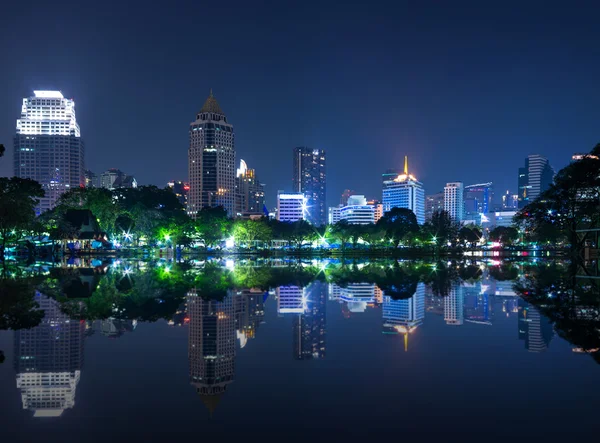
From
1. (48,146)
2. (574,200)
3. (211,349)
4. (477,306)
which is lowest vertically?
(477,306)

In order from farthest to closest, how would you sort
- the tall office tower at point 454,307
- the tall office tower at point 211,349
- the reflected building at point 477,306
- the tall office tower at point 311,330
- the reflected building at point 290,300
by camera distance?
the reflected building at point 290,300 → the reflected building at point 477,306 → the tall office tower at point 454,307 → the tall office tower at point 311,330 → the tall office tower at point 211,349

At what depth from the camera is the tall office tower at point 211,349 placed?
666 cm

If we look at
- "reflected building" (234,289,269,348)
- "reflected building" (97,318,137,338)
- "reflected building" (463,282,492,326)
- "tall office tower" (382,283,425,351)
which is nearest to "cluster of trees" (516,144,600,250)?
"reflected building" (463,282,492,326)

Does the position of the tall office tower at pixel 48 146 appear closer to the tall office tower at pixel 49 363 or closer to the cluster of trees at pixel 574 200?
the cluster of trees at pixel 574 200

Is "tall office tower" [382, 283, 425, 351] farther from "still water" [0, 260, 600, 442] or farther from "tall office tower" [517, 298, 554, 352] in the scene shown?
"tall office tower" [517, 298, 554, 352]

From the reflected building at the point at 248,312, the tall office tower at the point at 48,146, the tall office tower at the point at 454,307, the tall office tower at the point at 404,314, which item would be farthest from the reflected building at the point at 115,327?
the tall office tower at the point at 48,146

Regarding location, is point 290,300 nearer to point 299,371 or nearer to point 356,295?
point 356,295

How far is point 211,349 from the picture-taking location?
8.93 meters

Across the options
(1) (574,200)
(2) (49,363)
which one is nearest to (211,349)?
(2) (49,363)

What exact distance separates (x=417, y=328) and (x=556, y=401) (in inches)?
201

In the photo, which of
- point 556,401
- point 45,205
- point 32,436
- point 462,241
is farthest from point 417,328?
point 45,205

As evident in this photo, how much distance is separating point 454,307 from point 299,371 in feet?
28.9

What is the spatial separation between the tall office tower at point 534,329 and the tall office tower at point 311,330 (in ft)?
14.0

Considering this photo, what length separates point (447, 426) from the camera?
5.20m
